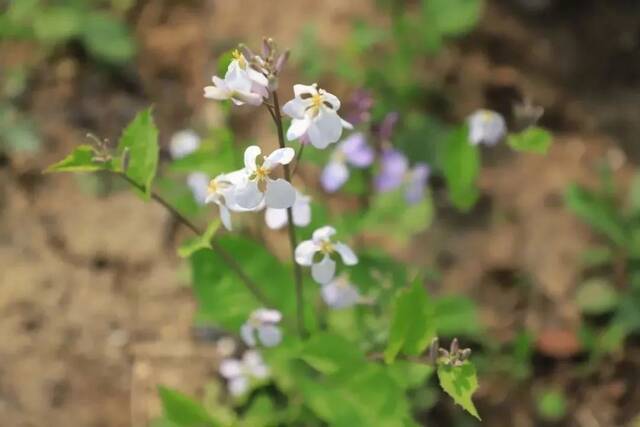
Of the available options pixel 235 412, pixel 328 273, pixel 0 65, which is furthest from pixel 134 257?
pixel 328 273

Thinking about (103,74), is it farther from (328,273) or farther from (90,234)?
(328,273)

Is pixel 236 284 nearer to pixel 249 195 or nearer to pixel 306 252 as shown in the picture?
pixel 306 252

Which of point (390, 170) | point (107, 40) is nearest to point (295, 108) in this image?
point (390, 170)

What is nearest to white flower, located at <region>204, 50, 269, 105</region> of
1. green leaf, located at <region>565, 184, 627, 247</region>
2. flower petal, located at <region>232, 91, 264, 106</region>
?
flower petal, located at <region>232, 91, 264, 106</region>

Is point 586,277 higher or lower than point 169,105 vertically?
lower

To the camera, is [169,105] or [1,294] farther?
[169,105]

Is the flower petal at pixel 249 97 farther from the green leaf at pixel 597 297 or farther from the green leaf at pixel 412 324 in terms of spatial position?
the green leaf at pixel 597 297
